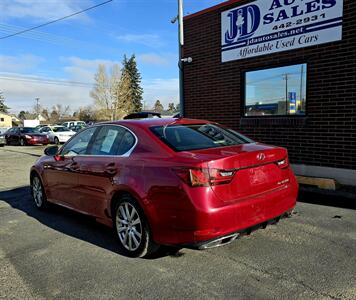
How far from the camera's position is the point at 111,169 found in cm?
446

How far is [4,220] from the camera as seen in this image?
19.9 feet

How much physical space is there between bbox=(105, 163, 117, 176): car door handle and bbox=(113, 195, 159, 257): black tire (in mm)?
326

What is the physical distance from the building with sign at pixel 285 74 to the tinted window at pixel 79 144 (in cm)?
477

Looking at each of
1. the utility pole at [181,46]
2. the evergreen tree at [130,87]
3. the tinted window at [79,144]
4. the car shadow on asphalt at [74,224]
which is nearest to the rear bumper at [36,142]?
the utility pole at [181,46]

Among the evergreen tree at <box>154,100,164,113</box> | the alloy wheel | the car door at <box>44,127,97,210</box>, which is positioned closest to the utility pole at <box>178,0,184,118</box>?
the car door at <box>44,127,97,210</box>

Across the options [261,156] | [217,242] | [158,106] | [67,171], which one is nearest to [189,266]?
[217,242]

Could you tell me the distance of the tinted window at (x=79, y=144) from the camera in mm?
5328

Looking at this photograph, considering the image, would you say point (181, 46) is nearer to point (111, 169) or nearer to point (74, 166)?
point (74, 166)

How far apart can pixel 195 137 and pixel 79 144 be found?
6.42 ft

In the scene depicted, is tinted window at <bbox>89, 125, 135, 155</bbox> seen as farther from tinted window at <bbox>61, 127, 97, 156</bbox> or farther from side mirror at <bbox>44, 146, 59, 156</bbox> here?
side mirror at <bbox>44, 146, 59, 156</bbox>

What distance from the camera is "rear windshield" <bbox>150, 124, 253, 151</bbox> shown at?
13.8 ft

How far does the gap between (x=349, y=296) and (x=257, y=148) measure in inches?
66.7

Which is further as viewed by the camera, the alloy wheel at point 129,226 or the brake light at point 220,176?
the alloy wheel at point 129,226

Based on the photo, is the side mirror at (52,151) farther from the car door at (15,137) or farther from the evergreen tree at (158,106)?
the evergreen tree at (158,106)
